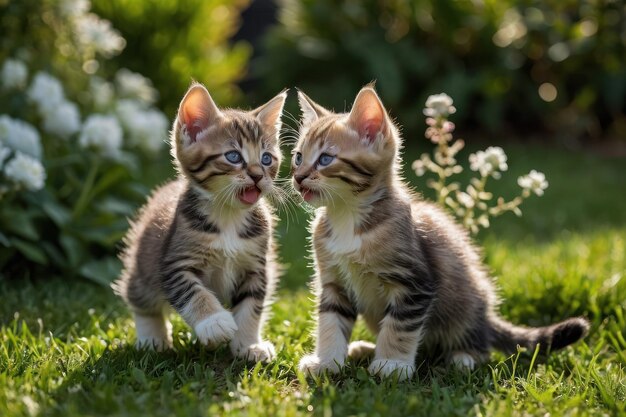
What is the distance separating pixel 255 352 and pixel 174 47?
17.7 feet

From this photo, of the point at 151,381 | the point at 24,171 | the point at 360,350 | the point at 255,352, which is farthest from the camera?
the point at 24,171

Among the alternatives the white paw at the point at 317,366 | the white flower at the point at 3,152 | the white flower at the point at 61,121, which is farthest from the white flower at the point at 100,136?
the white paw at the point at 317,366

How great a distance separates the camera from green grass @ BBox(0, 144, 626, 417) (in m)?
2.66

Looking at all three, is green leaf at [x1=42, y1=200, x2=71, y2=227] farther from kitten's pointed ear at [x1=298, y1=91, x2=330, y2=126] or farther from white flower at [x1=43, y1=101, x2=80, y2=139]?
kitten's pointed ear at [x1=298, y1=91, x2=330, y2=126]

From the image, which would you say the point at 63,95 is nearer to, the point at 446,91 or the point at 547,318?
the point at 547,318

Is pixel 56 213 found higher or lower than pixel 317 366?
lower

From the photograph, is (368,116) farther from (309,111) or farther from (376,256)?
(376,256)

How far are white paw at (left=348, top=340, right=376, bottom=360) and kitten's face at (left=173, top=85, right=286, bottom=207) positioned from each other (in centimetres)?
82

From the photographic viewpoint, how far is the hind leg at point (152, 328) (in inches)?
135

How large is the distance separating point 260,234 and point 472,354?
1042 mm

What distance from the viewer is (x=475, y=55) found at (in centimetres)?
834

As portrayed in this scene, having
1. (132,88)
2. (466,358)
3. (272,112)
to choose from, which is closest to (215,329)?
(272,112)

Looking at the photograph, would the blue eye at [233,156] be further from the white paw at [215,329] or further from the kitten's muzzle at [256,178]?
the white paw at [215,329]

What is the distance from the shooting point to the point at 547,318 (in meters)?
4.03
